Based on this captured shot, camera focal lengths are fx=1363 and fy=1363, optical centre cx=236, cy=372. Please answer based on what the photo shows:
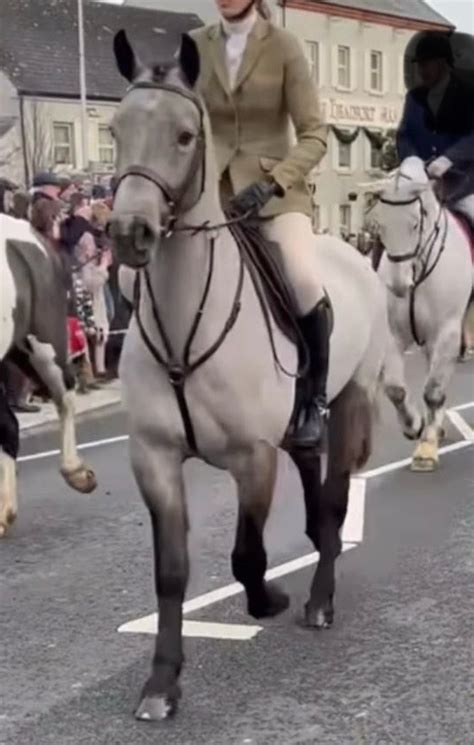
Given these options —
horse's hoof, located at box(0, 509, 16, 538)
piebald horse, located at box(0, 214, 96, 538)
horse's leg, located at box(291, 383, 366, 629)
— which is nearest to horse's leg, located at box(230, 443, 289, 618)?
horse's leg, located at box(291, 383, 366, 629)

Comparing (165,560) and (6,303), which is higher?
(6,303)

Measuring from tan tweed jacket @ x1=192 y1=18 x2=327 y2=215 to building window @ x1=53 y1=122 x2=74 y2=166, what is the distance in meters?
40.5

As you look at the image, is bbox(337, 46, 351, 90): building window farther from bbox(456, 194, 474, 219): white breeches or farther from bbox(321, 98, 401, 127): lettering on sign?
bbox(456, 194, 474, 219): white breeches

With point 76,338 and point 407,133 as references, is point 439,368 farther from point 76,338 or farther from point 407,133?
point 76,338

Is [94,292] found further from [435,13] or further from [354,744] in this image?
[435,13]

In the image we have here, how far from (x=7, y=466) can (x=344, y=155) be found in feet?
154

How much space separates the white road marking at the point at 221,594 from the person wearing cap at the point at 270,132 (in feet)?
3.84

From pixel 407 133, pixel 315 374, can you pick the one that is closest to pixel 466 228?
pixel 407 133

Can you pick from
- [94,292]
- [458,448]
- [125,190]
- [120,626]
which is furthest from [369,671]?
[94,292]

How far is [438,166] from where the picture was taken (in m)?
10.4

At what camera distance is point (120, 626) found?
628 cm

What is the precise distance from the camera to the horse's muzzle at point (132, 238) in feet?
14.5

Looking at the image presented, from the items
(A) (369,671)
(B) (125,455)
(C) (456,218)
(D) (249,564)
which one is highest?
(C) (456,218)

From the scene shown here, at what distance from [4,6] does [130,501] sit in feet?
139
